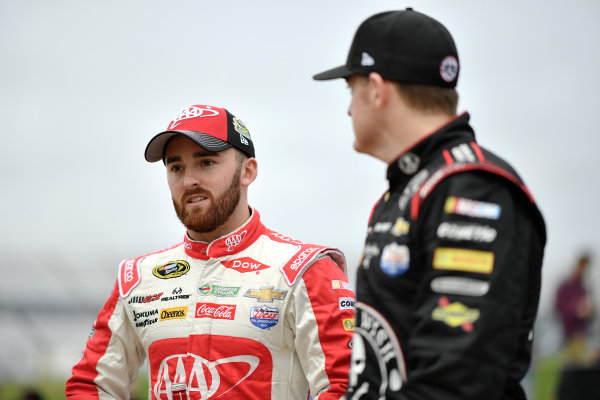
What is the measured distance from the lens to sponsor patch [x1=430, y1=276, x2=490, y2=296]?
1.63 meters

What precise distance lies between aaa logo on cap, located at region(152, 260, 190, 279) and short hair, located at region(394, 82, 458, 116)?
61.9 inches

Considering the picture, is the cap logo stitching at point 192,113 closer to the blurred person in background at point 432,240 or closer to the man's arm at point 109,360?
the man's arm at point 109,360

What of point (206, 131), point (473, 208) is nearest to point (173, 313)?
point (206, 131)

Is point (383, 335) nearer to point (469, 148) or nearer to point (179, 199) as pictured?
point (469, 148)

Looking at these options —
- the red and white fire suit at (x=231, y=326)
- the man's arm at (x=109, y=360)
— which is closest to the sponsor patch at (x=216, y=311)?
the red and white fire suit at (x=231, y=326)

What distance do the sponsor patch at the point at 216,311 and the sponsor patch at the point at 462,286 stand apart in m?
1.42

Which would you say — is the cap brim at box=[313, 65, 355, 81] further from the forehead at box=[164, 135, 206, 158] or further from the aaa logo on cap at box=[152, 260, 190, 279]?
the aaa logo on cap at box=[152, 260, 190, 279]

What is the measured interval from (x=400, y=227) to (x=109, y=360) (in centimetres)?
182

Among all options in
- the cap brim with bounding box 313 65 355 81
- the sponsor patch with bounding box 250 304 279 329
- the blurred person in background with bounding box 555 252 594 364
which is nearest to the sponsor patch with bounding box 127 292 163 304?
the sponsor patch with bounding box 250 304 279 329

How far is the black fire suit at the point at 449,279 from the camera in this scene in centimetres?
162

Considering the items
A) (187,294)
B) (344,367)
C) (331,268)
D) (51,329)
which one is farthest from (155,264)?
(51,329)

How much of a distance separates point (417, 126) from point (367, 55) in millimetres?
241

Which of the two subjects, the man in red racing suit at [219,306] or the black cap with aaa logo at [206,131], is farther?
the black cap with aaa logo at [206,131]

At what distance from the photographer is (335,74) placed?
6.79 ft
